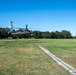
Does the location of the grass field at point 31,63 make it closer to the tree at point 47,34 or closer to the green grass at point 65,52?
the green grass at point 65,52

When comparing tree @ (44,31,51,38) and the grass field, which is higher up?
tree @ (44,31,51,38)

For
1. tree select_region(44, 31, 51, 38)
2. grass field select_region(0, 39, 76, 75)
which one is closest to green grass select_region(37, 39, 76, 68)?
grass field select_region(0, 39, 76, 75)

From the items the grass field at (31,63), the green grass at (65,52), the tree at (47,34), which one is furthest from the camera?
the tree at (47,34)

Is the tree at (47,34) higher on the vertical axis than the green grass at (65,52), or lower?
higher

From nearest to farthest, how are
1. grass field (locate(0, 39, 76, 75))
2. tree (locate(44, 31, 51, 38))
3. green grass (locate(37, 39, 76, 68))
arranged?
grass field (locate(0, 39, 76, 75))
green grass (locate(37, 39, 76, 68))
tree (locate(44, 31, 51, 38))

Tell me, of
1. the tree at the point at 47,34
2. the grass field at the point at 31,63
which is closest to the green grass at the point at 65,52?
the grass field at the point at 31,63

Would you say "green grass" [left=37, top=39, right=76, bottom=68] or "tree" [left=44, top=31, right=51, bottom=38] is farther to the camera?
"tree" [left=44, top=31, right=51, bottom=38]

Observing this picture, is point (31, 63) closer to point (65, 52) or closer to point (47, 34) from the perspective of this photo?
point (65, 52)

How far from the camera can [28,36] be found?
132m

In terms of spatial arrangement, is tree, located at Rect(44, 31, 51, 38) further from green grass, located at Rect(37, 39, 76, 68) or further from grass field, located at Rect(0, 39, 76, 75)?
grass field, located at Rect(0, 39, 76, 75)

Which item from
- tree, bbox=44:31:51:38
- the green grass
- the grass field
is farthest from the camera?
tree, bbox=44:31:51:38

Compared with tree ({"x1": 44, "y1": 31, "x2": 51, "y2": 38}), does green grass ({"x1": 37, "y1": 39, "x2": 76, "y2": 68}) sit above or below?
below

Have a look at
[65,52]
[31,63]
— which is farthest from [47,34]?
[31,63]

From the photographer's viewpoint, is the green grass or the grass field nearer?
the grass field
